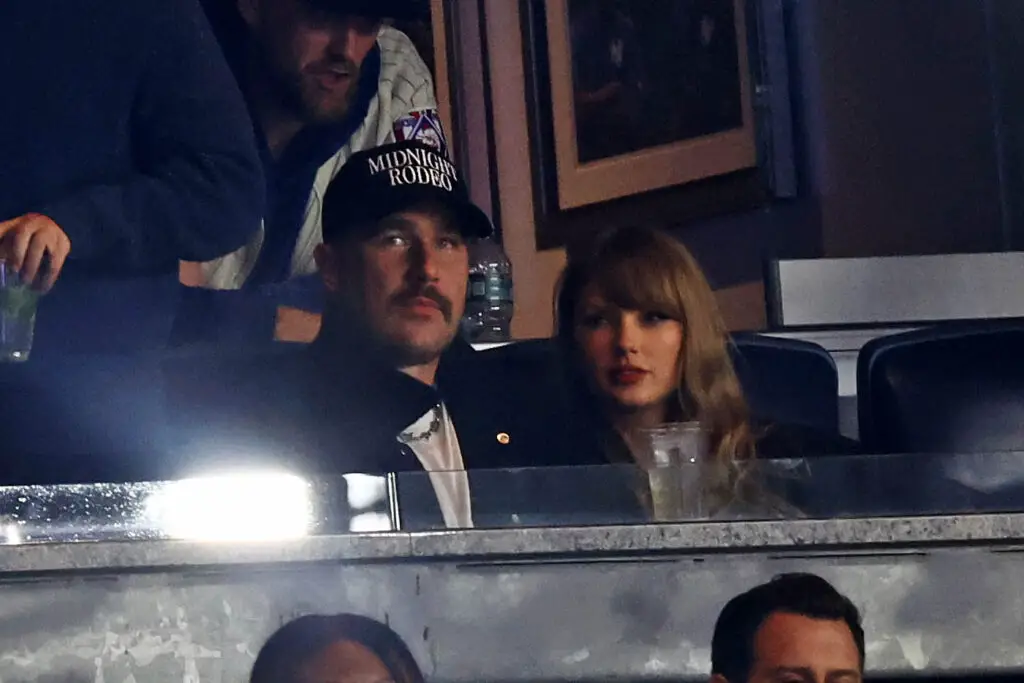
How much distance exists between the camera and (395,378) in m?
1.28

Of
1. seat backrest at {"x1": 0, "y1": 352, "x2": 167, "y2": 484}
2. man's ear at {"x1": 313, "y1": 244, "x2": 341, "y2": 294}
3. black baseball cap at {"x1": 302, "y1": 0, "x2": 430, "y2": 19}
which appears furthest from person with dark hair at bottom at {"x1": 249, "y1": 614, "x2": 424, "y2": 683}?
black baseball cap at {"x1": 302, "y1": 0, "x2": 430, "y2": 19}

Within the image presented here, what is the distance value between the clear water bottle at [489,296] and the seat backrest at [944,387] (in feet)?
1.11

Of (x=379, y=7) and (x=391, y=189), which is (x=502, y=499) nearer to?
(x=391, y=189)

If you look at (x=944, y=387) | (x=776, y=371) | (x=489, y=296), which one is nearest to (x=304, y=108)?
(x=489, y=296)

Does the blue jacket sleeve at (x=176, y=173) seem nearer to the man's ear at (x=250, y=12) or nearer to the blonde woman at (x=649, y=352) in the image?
the man's ear at (x=250, y=12)

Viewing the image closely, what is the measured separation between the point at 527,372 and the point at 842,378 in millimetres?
297

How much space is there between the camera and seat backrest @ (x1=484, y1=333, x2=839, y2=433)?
1268 millimetres

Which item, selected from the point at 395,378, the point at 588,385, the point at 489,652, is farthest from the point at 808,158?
the point at 489,652

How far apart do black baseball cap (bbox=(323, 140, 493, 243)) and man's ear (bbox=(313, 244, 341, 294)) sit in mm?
17

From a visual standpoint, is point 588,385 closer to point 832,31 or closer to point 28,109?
point 832,31

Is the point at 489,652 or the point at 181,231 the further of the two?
the point at 181,231

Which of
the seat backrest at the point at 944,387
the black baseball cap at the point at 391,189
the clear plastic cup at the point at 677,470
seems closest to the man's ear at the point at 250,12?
the black baseball cap at the point at 391,189

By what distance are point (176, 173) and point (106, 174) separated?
0.07 meters

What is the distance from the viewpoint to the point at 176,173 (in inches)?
51.6
